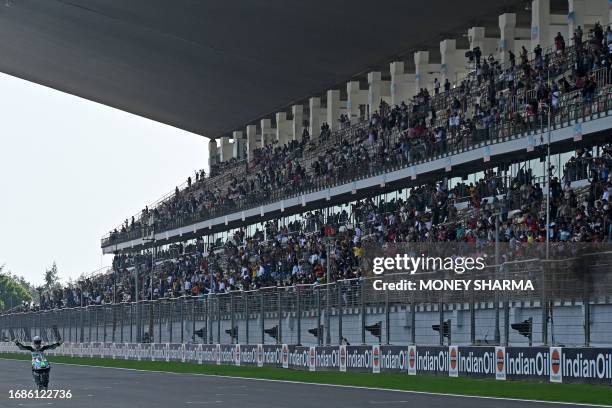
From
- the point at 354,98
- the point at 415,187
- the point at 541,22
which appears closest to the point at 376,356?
the point at 541,22

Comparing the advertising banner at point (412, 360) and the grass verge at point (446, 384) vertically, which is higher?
the advertising banner at point (412, 360)

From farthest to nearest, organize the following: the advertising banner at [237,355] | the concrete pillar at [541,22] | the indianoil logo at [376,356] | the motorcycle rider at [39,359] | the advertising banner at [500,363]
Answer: the concrete pillar at [541,22], the advertising banner at [237,355], the indianoil logo at [376,356], the advertising banner at [500,363], the motorcycle rider at [39,359]

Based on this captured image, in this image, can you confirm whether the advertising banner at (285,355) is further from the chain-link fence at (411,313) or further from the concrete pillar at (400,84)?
the concrete pillar at (400,84)

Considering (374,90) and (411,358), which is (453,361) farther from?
(374,90)

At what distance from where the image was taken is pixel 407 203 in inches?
2089

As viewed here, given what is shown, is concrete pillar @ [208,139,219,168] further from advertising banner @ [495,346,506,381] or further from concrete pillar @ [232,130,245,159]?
advertising banner @ [495,346,506,381]

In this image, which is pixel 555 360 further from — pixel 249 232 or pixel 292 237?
pixel 249 232

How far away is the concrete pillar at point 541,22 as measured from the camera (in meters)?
53.7

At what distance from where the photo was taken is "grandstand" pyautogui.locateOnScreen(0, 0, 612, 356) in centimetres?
3516

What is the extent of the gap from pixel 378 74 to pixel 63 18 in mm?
17249

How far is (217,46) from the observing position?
71.9m

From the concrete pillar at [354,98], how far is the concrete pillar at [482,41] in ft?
49.2

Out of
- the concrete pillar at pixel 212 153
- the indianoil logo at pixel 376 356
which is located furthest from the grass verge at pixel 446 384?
the concrete pillar at pixel 212 153

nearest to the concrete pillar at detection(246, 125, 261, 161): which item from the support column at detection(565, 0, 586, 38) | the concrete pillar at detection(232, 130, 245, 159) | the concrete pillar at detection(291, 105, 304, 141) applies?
the concrete pillar at detection(232, 130, 245, 159)
